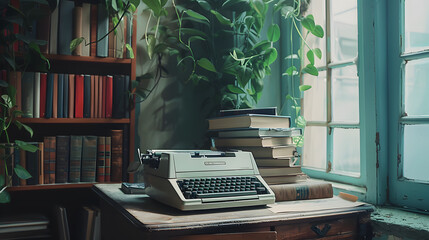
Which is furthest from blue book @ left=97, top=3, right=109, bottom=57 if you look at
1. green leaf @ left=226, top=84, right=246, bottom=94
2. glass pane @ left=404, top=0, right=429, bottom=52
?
glass pane @ left=404, top=0, right=429, bottom=52

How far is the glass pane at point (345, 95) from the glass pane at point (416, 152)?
0.29 m

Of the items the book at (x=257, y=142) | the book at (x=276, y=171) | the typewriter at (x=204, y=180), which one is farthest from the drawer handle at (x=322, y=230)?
the book at (x=257, y=142)

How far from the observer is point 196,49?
2357mm

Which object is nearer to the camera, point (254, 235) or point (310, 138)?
point (254, 235)

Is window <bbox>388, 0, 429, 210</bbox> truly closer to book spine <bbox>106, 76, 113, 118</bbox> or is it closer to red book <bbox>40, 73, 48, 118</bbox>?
book spine <bbox>106, 76, 113, 118</bbox>

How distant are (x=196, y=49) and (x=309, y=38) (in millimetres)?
647

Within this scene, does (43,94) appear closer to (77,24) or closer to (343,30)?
(77,24)

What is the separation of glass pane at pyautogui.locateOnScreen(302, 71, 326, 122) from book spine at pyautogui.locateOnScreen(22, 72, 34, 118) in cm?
138

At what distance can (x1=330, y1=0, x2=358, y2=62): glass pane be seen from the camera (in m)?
1.89

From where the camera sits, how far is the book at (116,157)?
1.99 metres

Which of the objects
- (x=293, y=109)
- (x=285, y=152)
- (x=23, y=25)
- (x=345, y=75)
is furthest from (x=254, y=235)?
(x=23, y=25)

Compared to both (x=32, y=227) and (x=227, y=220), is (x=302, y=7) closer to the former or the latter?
(x=227, y=220)

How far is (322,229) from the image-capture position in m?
1.31

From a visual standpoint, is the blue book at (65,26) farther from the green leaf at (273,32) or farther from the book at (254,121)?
the green leaf at (273,32)
